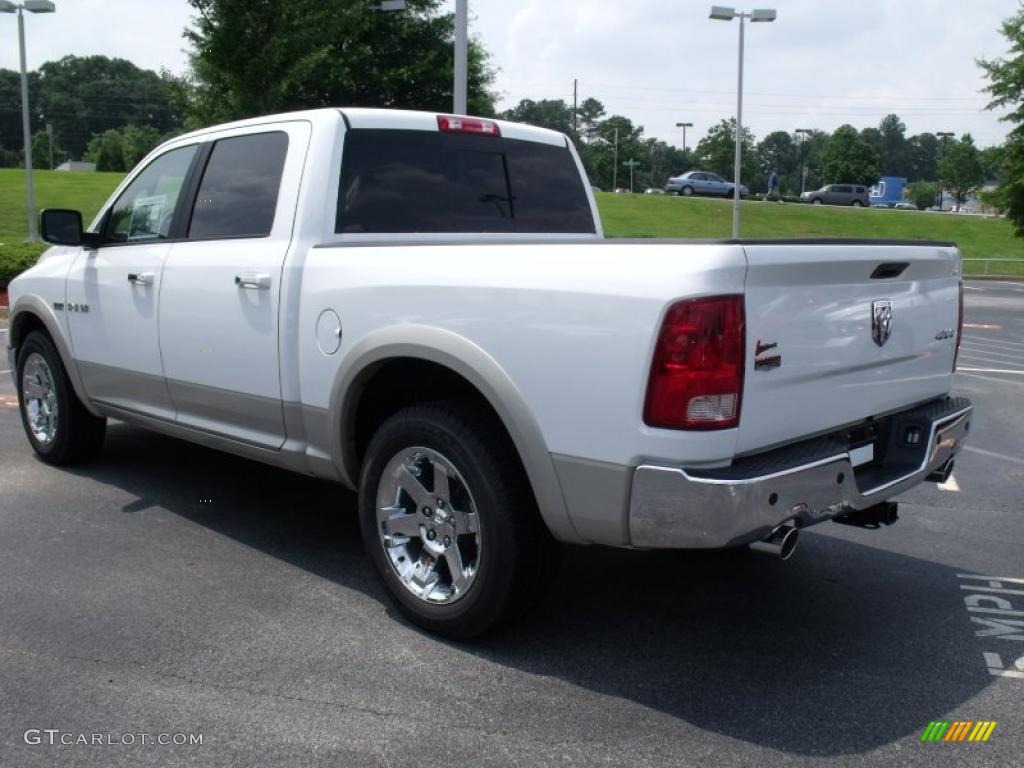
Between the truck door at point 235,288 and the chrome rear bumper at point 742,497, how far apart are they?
73.8 inches

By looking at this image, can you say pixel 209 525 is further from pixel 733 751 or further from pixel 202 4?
pixel 202 4

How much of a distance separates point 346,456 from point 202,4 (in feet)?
45.8

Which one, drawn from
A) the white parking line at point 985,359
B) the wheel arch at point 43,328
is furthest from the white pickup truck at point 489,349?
the white parking line at point 985,359

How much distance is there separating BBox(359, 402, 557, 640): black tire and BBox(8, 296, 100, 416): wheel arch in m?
2.73

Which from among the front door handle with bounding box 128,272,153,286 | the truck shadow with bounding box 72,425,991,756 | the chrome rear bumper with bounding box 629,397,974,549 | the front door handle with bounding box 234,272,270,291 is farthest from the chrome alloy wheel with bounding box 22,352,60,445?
the chrome rear bumper with bounding box 629,397,974,549

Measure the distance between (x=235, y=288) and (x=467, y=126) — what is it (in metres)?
1.35

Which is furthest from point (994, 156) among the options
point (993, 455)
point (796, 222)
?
point (993, 455)

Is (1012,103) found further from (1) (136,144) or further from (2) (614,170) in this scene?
(1) (136,144)

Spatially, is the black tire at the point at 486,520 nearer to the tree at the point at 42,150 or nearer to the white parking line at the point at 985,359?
the white parking line at the point at 985,359

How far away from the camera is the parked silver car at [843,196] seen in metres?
59.2

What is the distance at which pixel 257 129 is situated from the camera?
472 cm

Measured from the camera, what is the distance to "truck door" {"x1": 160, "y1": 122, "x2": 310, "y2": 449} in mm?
4297

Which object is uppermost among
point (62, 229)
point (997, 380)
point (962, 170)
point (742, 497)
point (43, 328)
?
point (962, 170)

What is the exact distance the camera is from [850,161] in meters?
94.8
